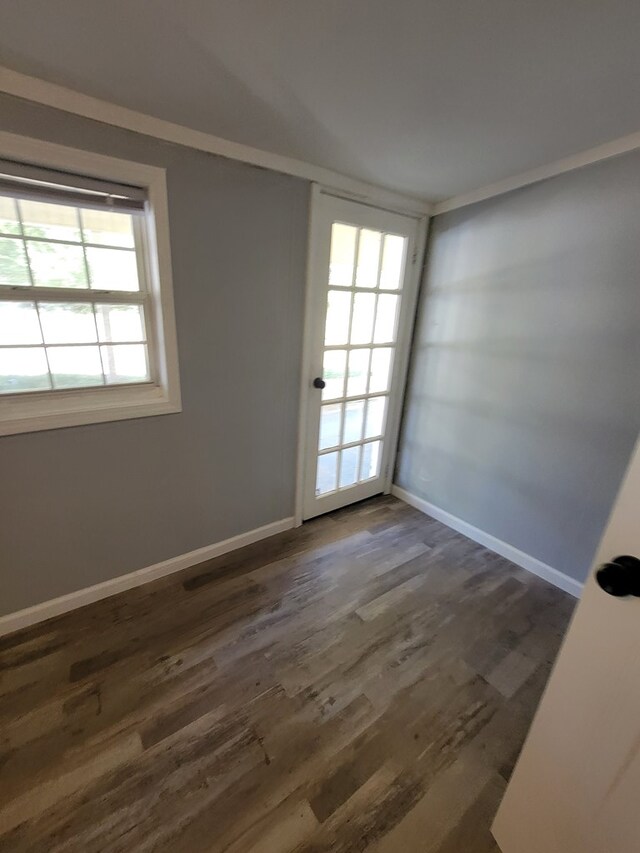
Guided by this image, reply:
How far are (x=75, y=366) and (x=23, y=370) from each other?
18cm

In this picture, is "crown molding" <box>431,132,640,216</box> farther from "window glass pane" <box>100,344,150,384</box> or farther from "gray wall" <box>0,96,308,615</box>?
"window glass pane" <box>100,344,150,384</box>

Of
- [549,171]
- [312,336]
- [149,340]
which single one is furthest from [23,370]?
[549,171]

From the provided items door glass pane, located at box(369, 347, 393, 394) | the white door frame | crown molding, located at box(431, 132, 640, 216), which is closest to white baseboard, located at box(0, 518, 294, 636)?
the white door frame

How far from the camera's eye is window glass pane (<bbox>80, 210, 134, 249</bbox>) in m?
1.46

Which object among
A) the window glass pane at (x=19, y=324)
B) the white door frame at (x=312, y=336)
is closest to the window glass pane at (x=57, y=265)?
the window glass pane at (x=19, y=324)

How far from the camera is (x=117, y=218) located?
1517 millimetres

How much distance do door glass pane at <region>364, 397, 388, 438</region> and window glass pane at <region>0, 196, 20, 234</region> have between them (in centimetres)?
202

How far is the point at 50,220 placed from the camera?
54.4 inches

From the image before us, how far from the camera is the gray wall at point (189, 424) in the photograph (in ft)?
4.89

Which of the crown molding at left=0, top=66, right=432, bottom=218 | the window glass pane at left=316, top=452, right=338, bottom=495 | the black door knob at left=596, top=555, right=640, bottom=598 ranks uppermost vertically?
the crown molding at left=0, top=66, right=432, bottom=218

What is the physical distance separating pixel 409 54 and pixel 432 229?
57.3 inches

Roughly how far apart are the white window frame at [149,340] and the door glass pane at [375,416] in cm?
134

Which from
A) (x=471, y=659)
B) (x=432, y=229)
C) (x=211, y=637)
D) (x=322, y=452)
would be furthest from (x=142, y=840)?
(x=432, y=229)

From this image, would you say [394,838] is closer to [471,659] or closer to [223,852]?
[223,852]
